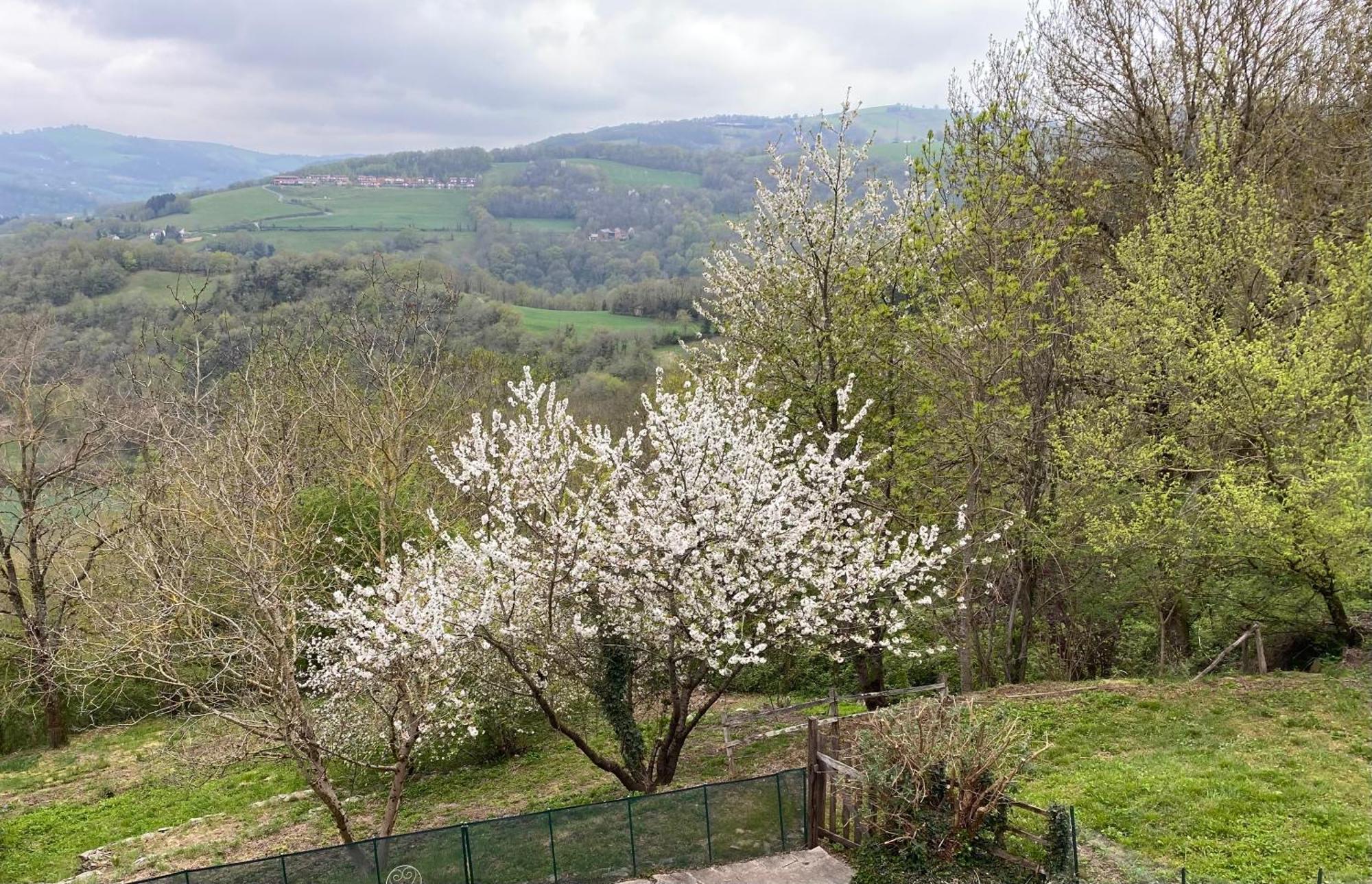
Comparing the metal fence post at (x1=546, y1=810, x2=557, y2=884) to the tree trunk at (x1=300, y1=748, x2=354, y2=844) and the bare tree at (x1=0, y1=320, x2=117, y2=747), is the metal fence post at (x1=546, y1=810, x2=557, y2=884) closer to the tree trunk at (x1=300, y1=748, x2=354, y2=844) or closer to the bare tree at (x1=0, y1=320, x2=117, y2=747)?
the tree trunk at (x1=300, y1=748, x2=354, y2=844)

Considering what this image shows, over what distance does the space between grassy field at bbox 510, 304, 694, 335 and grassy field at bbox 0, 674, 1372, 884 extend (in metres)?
59.6

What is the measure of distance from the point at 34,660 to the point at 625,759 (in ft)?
65.2

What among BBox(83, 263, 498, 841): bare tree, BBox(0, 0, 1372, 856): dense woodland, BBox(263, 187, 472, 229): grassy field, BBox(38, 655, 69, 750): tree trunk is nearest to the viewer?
BBox(83, 263, 498, 841): bare tree

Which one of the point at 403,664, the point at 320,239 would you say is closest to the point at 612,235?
the point at 320,239

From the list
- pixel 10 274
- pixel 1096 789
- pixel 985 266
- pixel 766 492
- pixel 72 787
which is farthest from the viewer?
pixel 10 274

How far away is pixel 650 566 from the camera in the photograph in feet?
41.7

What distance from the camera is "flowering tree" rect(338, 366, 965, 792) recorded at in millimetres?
12672

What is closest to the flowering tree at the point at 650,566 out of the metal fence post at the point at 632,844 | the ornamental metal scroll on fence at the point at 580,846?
the ornamental metal scroll on fence at the point at 580,846

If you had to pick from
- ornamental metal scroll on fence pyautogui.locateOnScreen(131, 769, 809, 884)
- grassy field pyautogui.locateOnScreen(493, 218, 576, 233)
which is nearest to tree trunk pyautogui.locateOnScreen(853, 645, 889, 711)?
ornamental metal scroll on fence pyautogui.locateOnScreen(131, 769, 809, 884)

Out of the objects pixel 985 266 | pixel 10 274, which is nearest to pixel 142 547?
pixel 985 266

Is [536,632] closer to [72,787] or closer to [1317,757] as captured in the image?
[1317,757]

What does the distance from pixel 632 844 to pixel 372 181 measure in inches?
7660

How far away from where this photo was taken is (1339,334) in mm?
14438

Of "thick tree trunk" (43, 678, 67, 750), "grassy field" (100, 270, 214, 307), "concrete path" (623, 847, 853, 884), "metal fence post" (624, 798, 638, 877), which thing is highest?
"grassy field" (100, 270, 214, 307)
